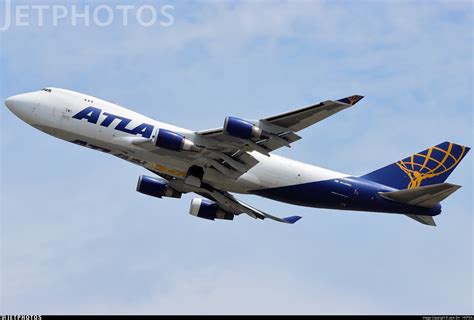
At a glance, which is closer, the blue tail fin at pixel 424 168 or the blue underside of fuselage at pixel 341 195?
the blue underside of fuselage at pixel 341 195

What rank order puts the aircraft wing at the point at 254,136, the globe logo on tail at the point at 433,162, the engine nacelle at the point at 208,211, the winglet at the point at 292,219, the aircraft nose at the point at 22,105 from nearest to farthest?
the aircraft wing at the point at 254,136 < the aircraft nose at the point at 22,105 < the globe logo on tail at the point at 433,162 < the winglet at the point at 292,219 < the engine nacelle at the point at 208,211

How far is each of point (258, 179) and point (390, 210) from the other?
26.6 feet

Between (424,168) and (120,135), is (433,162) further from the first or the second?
(120,135)

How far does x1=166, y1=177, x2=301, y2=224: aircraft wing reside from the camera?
54938mm

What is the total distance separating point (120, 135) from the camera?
166 feet

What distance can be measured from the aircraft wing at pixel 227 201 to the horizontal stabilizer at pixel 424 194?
21.5 feet

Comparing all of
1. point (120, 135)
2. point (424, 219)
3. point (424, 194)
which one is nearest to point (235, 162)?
point (120, 135)

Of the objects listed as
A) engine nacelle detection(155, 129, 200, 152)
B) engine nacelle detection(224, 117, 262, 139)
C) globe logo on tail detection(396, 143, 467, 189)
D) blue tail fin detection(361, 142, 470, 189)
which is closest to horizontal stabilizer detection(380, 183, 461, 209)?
blue tail fin detection(361, 142, 470, 189)

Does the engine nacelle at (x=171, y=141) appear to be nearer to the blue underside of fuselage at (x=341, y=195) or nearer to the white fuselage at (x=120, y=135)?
the white fuselage at (x=120, y=135)

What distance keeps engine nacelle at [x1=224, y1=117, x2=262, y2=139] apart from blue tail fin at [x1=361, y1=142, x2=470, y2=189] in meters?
10.2

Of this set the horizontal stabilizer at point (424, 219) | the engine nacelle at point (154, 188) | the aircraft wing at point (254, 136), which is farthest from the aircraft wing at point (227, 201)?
the horizontal stabilizer at point (424, 219)

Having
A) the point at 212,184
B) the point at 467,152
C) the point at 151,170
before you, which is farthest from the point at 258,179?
the point at 467,152

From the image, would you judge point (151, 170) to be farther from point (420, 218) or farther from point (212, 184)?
point (420, 218)

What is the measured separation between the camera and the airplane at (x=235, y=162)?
49.3 metres
